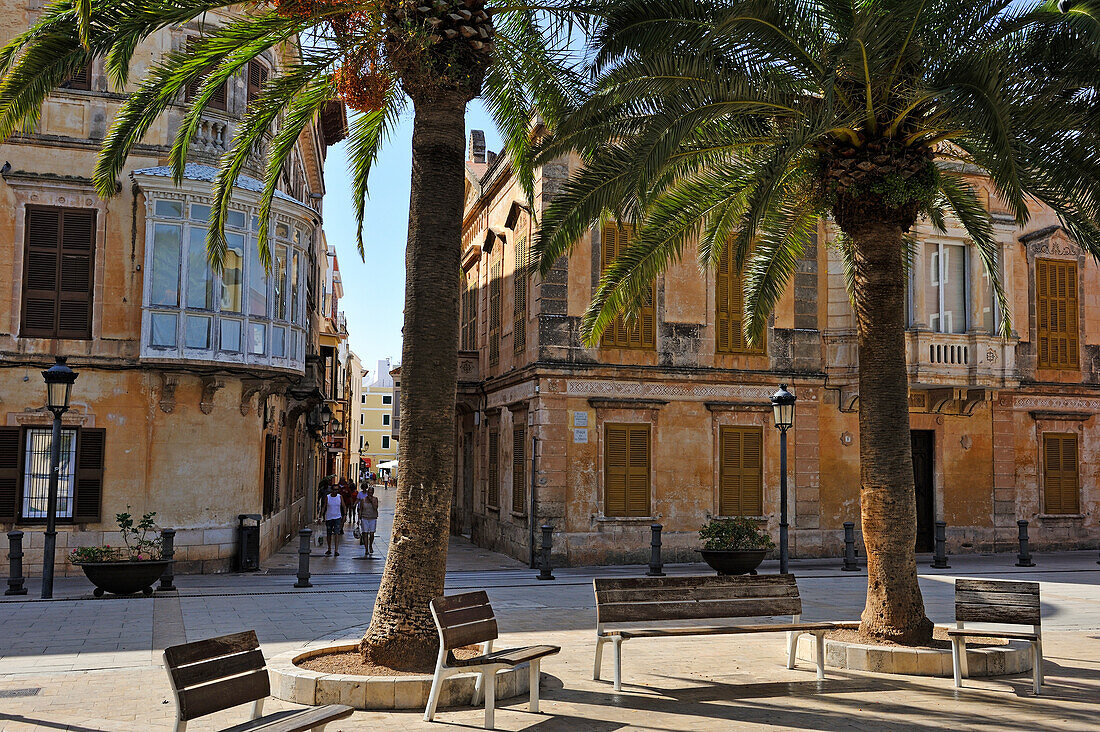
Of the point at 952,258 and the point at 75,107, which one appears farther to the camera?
the point at 952,258

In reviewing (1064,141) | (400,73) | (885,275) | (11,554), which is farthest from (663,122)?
(11,554)

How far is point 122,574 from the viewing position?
15.0 meters

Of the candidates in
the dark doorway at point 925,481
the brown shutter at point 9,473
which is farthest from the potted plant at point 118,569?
the dark doorway at point 925,481

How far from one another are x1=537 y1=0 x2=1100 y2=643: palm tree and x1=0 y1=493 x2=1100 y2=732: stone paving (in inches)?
65.2

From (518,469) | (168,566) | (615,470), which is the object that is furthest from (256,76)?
(615,470)

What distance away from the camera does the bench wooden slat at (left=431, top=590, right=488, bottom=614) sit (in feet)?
24.9

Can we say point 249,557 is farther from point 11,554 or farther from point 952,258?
point 952,258

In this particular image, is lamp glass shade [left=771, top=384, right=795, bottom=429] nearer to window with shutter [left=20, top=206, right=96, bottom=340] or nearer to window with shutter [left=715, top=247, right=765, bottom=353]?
window with shutter [left=715, top=247, right=765, bottom=353]

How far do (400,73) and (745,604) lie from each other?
587cm

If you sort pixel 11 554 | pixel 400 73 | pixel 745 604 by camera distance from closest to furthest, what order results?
pixel 400 73
pixel 745 604
pixel 11 554

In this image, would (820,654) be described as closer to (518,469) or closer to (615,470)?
(615,470)

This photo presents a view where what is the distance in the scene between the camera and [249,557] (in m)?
19.3

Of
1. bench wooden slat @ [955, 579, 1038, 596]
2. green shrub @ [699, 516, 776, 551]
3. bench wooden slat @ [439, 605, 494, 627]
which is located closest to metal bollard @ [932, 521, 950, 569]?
green shrub @ [699, 516, 776, 551]

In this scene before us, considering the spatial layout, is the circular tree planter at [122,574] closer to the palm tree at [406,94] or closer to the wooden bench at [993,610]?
the palm tree at [406,94]
